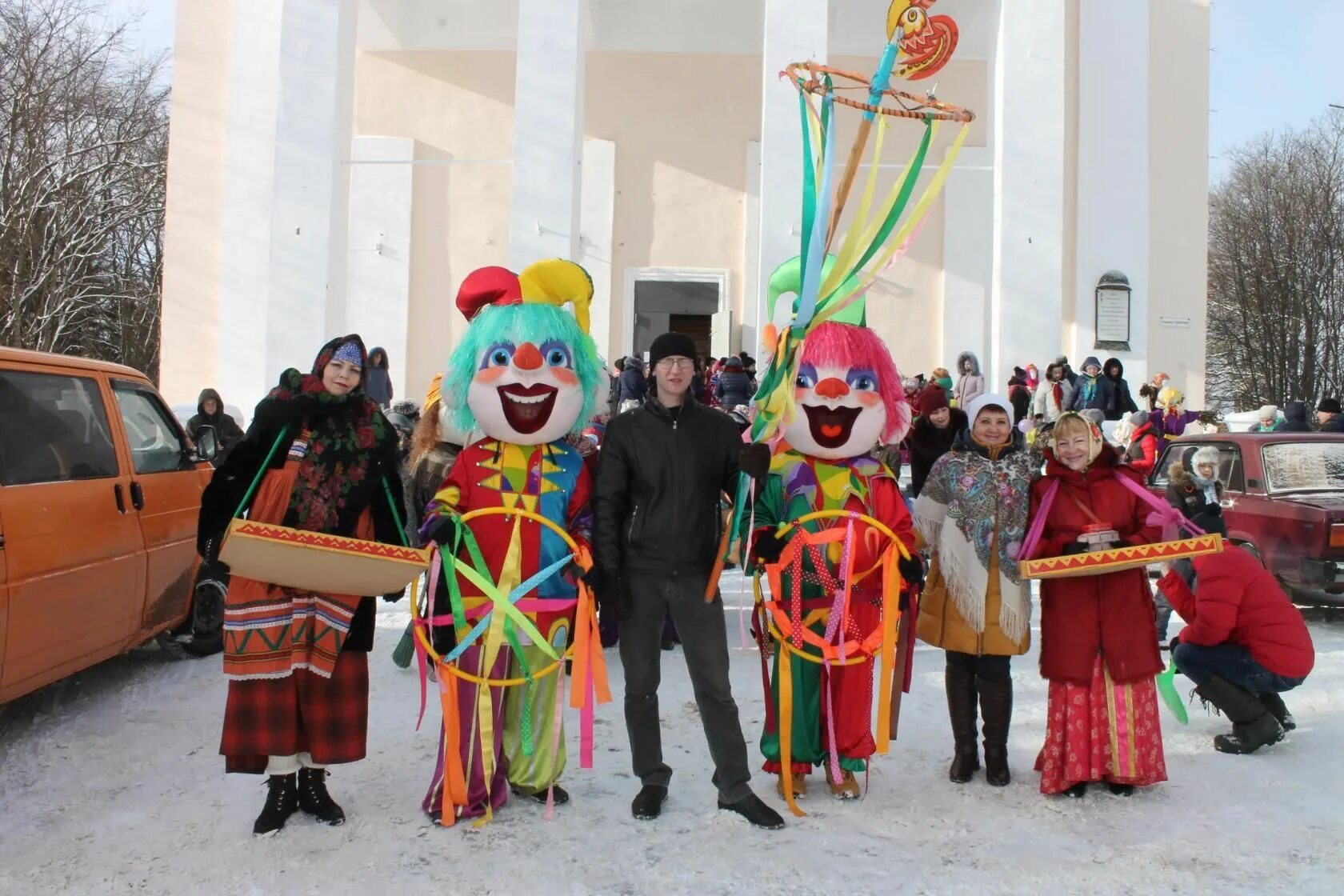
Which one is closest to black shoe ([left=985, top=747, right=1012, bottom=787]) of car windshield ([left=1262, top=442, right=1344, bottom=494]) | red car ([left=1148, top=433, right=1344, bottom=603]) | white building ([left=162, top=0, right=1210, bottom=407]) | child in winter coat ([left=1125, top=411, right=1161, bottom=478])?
red car ([left=1148, top=433, right=1344, bottom=603])

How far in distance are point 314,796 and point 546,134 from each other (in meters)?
11.0

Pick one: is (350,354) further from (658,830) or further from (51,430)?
(658,830)

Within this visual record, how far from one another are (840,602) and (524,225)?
10.4 m

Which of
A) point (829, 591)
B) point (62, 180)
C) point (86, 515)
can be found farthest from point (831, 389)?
point (62, 180)

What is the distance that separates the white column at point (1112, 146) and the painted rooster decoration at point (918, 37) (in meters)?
11.3

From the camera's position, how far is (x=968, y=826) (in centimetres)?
368

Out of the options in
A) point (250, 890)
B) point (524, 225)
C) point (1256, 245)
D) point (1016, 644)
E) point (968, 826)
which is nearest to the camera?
point (250, 890)

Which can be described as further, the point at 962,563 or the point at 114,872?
the point at 962,563

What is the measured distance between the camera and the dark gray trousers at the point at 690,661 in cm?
366

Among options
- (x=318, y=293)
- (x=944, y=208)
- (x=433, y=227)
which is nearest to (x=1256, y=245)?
(x=944, y=208)

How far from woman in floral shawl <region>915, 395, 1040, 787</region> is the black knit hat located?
1.18m

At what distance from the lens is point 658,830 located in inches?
142

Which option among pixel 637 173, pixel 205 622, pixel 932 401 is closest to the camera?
pixel 205 622

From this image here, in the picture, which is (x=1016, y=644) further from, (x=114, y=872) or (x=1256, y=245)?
(x=1256, y=245)
